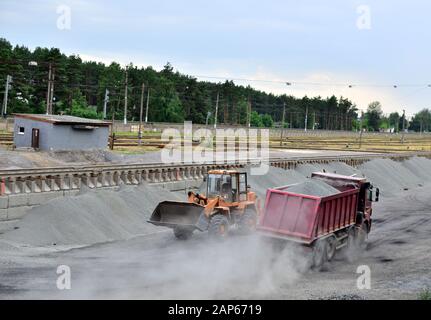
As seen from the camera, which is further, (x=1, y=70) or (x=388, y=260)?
(x=1, y=70)

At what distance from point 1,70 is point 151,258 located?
83.3 metres

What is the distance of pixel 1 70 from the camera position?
9331cm

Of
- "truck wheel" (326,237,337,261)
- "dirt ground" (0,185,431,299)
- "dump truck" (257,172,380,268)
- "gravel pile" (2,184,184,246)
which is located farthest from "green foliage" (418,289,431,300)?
"gravel pile" (2,184,184,246)

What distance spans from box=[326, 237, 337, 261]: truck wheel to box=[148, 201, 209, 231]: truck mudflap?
4832mm

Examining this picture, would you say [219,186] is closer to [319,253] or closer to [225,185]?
[225,185]

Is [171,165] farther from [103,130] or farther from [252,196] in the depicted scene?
[103,130]

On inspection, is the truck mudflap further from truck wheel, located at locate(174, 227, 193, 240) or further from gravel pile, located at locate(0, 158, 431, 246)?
gravel pile, located at locate(0, 158, 431, 246)

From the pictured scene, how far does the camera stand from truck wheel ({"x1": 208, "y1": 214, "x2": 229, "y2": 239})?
855 inches

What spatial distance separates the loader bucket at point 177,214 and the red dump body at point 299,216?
342 cm

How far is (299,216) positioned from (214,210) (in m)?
4.66

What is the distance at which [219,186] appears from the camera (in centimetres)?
2266

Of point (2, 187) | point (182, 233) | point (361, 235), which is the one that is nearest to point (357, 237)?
point (361, 235)
